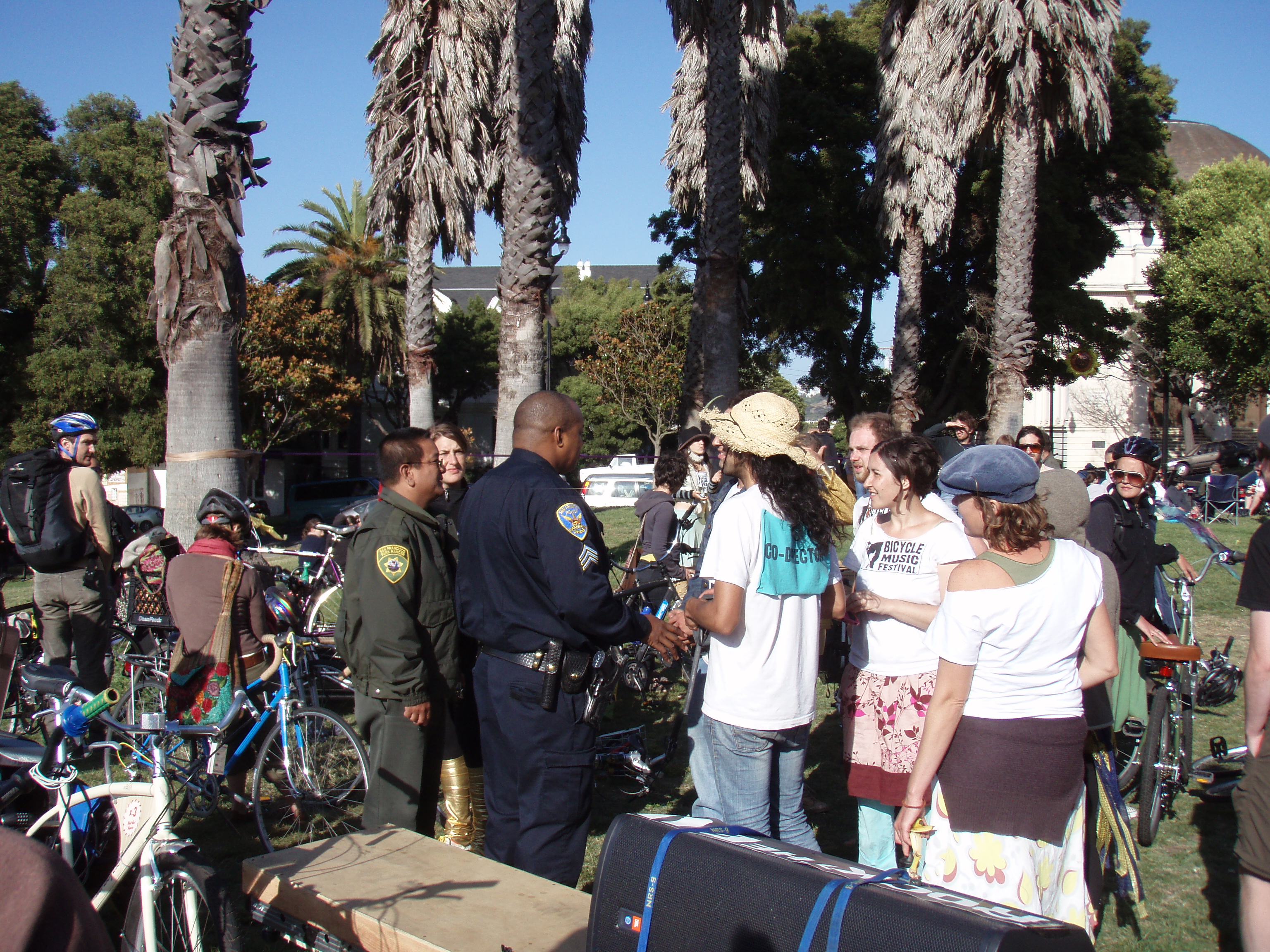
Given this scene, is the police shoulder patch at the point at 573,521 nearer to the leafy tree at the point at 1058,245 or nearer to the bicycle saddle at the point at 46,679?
the bicycle saddle at the point at 46,679

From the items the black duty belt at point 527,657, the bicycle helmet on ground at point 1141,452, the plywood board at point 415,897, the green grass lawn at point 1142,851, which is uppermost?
the bicycle helmet on ground at point 1141,452

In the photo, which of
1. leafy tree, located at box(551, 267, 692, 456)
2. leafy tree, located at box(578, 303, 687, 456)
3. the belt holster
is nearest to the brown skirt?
the belt holster

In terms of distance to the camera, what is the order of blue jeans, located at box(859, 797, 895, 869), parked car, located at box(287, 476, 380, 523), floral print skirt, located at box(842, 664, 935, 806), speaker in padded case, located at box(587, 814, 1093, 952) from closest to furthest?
1. speaker in padded case, located at box(587, 814, 1093, 952)
2. floral print skirt, located at box(842, 664, 935, 806)
3. blue jeans, located at box(859, 797, 895, 869)
4. parked car, located at box(287, 476, 380, 523)

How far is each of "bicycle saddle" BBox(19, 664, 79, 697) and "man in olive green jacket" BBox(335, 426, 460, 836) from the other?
1.08 metres

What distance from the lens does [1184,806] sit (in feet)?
17.2

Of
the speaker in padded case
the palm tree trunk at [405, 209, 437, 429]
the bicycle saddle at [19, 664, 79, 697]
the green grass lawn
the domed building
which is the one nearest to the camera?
the speaker in padded case

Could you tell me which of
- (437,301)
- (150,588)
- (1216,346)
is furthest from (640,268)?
(150,588)

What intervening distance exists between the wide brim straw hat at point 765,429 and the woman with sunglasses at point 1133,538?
2640mm

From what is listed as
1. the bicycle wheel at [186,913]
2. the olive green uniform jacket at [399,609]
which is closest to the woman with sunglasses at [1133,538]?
the olive green uniform jacket at [399,609]

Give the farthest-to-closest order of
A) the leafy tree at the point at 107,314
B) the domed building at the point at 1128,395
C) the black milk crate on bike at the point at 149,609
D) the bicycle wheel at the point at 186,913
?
the domed building at the point at 1128,395 → the leafy tree at the point at 107,314 → the black milk crate on bike at the point at 149,609 → the bicycle wheel at the point at 186,913

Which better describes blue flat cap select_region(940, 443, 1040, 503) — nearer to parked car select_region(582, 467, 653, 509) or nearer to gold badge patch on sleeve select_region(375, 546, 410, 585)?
gold badge patch on sleeve select_region(375, 546, 410, 585)

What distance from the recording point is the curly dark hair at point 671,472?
7.64m

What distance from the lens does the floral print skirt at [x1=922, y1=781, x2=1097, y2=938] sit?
2.69 m

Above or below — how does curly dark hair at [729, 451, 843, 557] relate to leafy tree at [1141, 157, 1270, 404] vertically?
below
